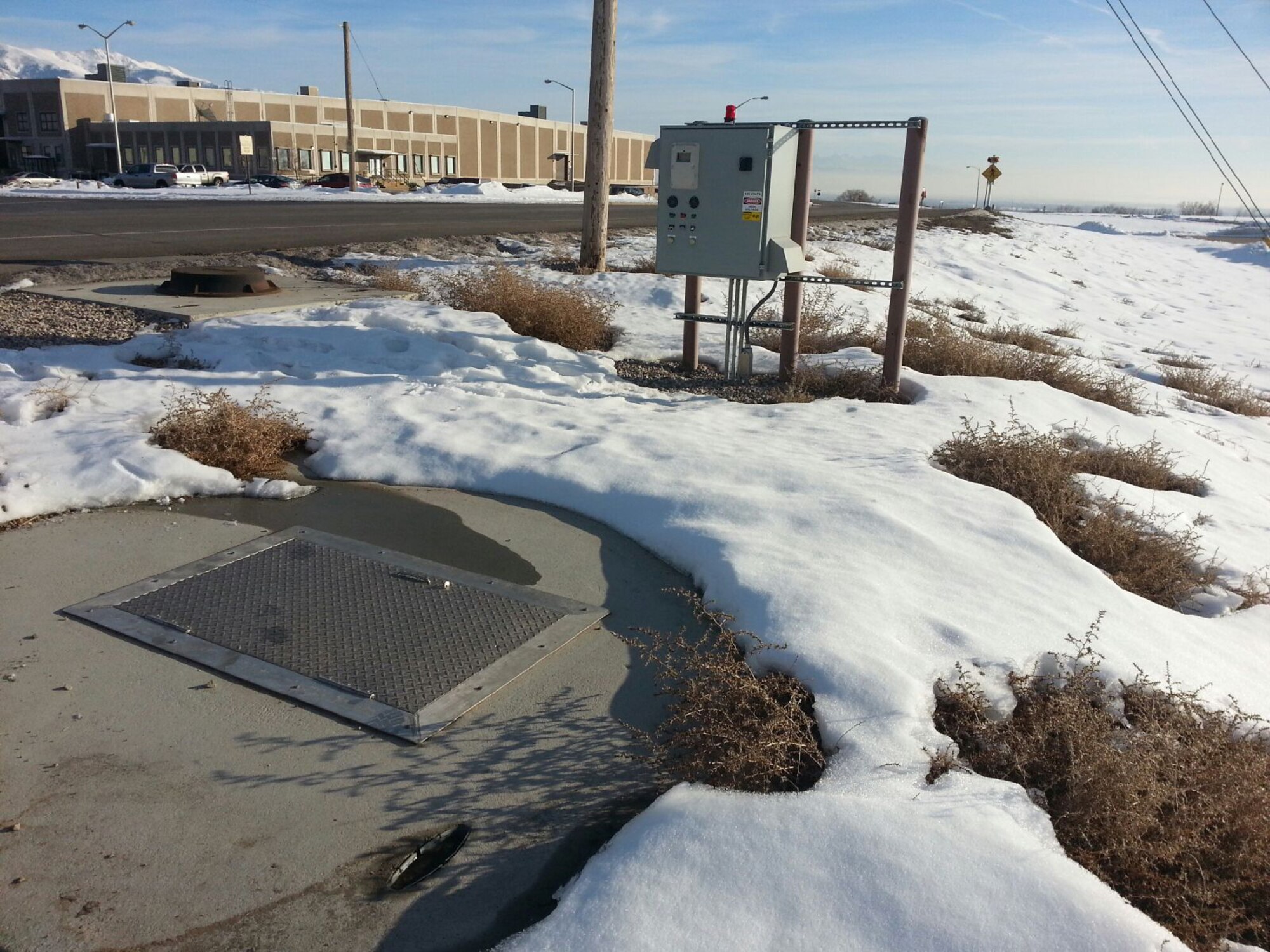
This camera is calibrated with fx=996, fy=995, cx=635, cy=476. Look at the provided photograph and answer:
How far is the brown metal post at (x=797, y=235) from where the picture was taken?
836 centimetres

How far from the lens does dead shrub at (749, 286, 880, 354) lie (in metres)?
10.4

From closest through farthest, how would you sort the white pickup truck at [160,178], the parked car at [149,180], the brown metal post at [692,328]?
the brown metal post at [692,328]
the parked car at [149,180]
the white pickup truck at [160,178]

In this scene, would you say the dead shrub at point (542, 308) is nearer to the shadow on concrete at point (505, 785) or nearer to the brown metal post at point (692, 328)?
the brown metal post at point (692, 328)

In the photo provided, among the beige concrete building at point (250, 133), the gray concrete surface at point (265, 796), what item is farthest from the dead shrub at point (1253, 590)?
the beige concrete building at point (250, 133)

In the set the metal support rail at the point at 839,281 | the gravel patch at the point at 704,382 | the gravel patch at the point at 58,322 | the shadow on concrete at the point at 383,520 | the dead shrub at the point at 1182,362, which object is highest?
the metal support rail at the point at 839,281

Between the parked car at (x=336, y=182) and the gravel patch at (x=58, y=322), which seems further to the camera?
the parked car at (x=336, y=182)

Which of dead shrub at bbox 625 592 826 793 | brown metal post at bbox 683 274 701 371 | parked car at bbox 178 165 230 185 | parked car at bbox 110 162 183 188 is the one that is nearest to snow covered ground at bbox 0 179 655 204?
parked car at bbox 110 162 183 188

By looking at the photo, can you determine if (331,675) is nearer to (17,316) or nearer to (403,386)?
(403,386)

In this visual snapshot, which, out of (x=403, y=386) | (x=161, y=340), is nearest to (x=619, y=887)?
(x=403, y=386)

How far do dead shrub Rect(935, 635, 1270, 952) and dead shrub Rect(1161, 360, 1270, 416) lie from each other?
8.50m

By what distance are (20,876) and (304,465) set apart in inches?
150

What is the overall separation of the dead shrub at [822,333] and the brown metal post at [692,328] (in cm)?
84

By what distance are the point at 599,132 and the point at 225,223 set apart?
1154 cm

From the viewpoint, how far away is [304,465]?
6.34m
